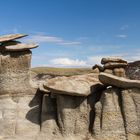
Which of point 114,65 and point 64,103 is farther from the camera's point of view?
point 114,65

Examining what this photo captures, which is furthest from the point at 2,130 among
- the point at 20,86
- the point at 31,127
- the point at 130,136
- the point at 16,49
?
the point at 130,136

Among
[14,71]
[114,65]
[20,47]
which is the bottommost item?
[14,71]

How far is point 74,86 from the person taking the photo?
1914 cm

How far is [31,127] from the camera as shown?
66.2ft

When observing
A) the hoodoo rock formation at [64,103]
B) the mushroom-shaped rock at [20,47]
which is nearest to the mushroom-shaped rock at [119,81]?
the hoodoo rock formation at [64,103]

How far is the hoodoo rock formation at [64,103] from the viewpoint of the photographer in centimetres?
1866

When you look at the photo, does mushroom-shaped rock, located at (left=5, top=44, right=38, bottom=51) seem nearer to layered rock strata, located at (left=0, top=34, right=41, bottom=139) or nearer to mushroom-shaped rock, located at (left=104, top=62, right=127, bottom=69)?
layered rock strata, located at (left=0, top=34, right=41, bottom=139)

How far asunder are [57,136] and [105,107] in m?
2.86

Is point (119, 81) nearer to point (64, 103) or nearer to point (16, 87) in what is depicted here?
point (64, 103)

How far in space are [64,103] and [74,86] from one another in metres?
1.05

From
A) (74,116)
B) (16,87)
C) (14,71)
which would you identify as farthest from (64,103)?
(14,71)

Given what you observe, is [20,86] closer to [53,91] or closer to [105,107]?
[53,91]

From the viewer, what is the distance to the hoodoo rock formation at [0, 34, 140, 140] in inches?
734

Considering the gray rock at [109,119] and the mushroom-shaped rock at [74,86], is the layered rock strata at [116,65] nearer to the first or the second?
the mushroom-shaped rock at [74,86]
